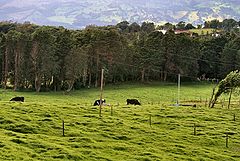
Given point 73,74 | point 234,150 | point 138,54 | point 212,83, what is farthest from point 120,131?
point 212,83

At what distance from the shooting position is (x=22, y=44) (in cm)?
8606

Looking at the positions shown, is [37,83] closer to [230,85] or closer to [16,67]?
[16,67]

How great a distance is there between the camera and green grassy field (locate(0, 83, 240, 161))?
26750 millimetres

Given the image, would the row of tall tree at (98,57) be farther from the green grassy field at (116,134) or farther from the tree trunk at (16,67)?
the green grassy field at (116,134)

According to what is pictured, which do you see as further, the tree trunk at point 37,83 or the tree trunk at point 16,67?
the tree trunk at point 16,67

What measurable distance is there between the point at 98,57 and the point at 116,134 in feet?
200

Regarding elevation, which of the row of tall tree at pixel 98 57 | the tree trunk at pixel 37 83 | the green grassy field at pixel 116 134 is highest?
the row of tall tree at pixel 98 57

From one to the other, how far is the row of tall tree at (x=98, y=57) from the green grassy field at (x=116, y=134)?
135ft

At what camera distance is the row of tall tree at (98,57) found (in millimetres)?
83875

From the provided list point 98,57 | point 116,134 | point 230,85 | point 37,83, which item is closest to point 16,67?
point 37,83

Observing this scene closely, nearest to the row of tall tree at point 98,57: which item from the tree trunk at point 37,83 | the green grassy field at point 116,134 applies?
the tree trunk at point 37,83

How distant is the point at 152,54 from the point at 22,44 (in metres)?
31.7

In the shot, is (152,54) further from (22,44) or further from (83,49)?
(22,44)

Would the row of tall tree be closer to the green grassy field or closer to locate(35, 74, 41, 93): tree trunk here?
locate(35, 74, 41, 93): tree trunk
